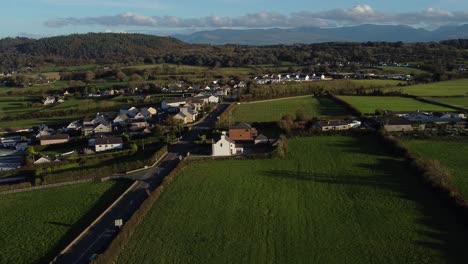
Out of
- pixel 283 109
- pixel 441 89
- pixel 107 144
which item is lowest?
pixel 107 144

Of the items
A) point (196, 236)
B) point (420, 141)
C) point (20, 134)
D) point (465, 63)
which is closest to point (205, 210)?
point (196, 236)

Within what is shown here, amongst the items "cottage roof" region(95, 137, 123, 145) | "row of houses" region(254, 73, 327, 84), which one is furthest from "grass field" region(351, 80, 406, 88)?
"cottage roof" region(95, 137, 123, 145)

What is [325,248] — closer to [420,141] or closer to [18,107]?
[420,141]

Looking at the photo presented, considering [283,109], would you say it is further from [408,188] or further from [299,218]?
[299,218]

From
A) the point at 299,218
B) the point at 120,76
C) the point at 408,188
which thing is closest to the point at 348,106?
the point at 408,188

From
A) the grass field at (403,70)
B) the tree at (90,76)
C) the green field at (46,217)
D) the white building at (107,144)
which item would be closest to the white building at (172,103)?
the white building at (107,144)

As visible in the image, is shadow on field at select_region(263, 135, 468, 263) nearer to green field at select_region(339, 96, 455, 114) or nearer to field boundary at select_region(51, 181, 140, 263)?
field boundary at select_region(51, 181, 140, 263)
